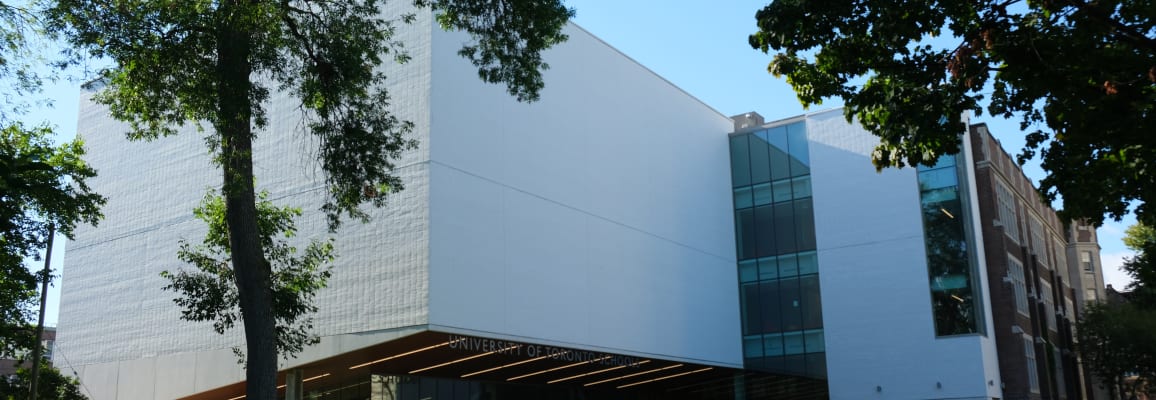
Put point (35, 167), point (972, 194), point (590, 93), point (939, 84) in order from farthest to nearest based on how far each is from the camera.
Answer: point (972, 194) → point (590, 93) → point (939, 84) → point (35, 167)

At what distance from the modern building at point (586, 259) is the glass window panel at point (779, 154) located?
9 cm

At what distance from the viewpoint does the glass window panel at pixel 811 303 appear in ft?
125

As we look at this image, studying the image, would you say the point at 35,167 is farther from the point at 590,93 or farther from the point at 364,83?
the point at 590,93

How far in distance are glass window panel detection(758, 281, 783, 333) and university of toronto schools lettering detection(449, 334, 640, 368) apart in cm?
680

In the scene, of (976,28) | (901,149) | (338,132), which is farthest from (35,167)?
(976,28)

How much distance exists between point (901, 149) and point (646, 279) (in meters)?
20.0

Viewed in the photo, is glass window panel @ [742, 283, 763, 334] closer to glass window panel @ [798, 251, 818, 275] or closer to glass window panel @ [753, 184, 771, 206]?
glass window panel @ [798, 251, 818, 275]

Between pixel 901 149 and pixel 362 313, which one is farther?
pixel 362 313

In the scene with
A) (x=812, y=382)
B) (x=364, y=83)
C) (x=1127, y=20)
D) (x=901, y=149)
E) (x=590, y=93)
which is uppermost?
(x=590, y=93)

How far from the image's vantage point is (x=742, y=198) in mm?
40375

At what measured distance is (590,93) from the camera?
108 feet

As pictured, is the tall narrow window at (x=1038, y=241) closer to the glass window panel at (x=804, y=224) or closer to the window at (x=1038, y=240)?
the window at (x=1038, y=240)

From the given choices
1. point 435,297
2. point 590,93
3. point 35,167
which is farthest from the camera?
point 590,93

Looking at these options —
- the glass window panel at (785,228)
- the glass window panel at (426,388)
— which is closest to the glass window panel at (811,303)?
the glass window panel at (785,228)
